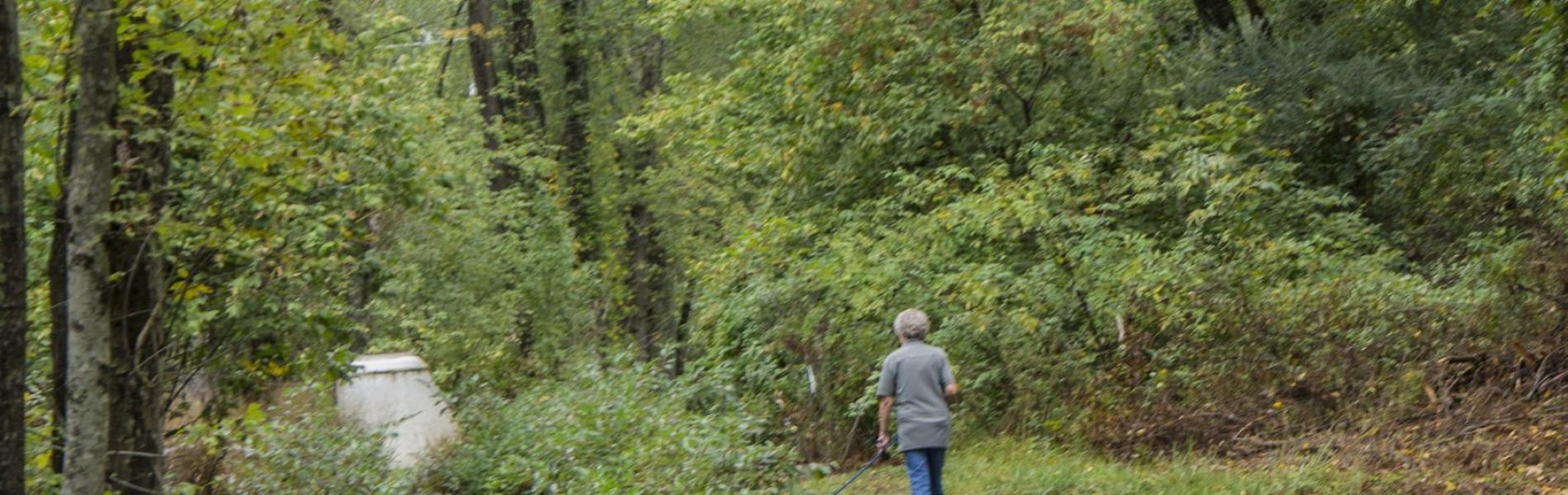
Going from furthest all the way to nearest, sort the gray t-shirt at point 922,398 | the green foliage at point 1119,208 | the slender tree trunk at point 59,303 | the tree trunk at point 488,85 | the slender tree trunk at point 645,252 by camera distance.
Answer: the slender tree trunk at point 645,252, the tree trunk at point 488,85, the green foliage at point 1119,208, the gray t-shirt at point 922,398, the slender tree trunk at point 59,303

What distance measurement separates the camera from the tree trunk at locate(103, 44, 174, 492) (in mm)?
9781

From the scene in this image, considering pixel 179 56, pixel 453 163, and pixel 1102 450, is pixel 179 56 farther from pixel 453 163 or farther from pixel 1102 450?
pixel 453 163

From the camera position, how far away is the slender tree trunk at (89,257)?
8.29 meters

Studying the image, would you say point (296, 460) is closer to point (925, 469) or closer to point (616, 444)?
point (616, 444)

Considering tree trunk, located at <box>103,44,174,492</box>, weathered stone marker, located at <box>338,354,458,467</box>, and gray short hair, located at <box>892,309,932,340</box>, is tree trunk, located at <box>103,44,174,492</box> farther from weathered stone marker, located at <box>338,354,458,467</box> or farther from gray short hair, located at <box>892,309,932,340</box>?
weathered stone marker, located at <box>338,354,458,467</box>

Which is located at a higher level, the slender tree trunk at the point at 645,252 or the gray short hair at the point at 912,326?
the slender tree trunk at the point at 645,252

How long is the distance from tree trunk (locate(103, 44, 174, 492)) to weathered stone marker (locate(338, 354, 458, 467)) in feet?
19.3

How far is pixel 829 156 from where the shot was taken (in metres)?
20.6

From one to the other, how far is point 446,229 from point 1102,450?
12.4 m

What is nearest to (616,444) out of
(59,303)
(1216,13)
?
(59,303)

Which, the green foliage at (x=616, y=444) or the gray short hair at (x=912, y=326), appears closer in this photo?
the gray short hair at (x=912, y=326)

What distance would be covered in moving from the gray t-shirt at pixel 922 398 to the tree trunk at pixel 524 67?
20.2 metres

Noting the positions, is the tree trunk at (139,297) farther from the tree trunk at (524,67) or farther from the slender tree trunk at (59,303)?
the tree trunk at (524,67)

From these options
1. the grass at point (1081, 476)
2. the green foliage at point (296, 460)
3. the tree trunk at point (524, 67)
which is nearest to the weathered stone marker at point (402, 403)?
the green foliage at point (296, 460)
